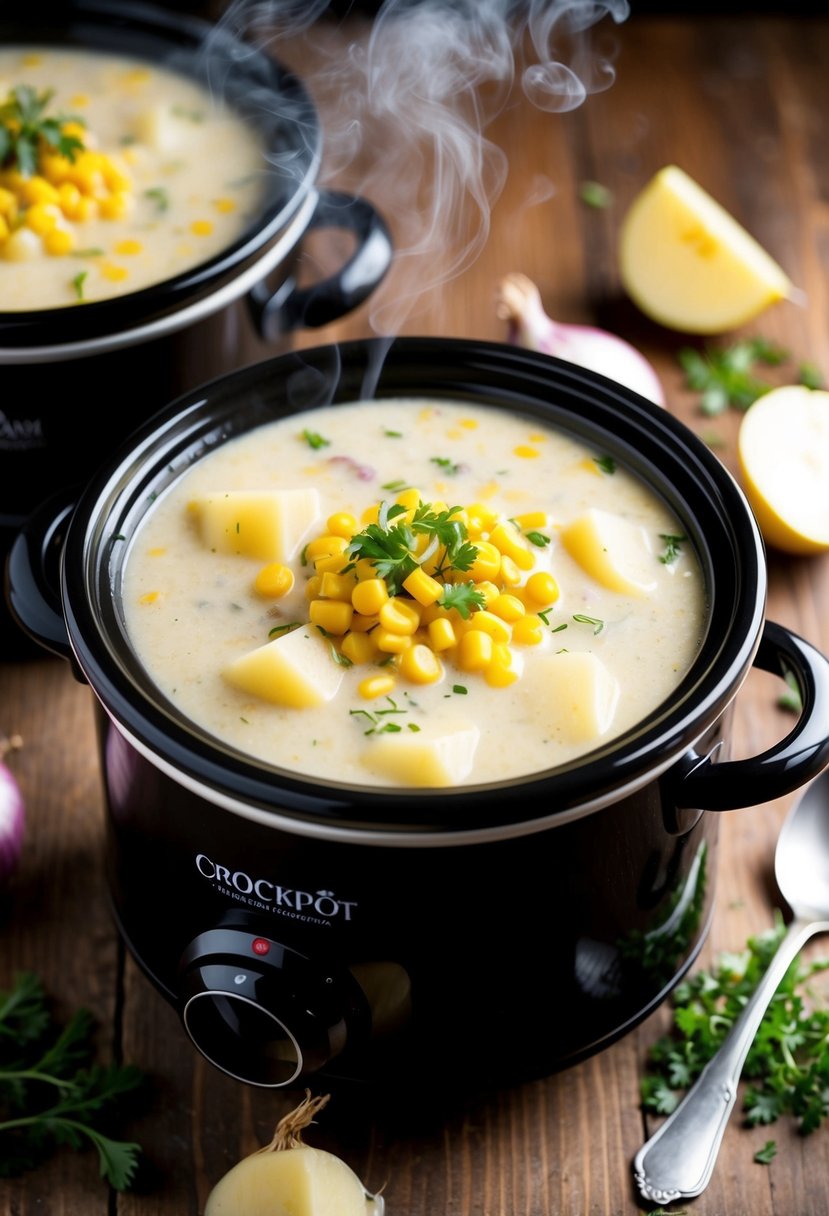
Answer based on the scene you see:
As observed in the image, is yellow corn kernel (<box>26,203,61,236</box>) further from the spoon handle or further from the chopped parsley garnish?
the spoon handle

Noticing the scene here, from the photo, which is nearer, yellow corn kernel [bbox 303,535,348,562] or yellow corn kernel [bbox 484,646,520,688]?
yellow corn kernel [bbox 484,646,520,688]

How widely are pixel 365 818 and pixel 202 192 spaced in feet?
5.41

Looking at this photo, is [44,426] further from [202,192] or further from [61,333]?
[202,192]

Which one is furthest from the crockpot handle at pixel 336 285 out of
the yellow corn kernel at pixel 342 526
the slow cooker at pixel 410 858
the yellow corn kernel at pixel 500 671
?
the yellow corn kernel at pixel 500 671

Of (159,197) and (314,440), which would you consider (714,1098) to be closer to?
(314,440)

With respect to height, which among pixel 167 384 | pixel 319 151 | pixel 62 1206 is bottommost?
pixel 62 1206

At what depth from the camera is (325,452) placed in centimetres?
229

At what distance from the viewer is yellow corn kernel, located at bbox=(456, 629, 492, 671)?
6.19ft

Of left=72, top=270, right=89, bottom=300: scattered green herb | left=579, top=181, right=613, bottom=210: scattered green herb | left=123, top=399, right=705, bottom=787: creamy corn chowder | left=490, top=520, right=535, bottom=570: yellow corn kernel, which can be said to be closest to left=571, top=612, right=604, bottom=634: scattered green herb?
left=123, top=399, right=705, bottom=787: creamy corn chowder

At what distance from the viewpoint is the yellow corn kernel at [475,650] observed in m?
1.89

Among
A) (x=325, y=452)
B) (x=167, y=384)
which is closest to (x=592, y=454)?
(x=325, y=452)

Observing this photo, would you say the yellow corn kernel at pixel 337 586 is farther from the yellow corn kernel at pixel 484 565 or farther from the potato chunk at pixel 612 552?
the potato chunk at pixel 612 552

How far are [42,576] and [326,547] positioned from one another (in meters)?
0.41

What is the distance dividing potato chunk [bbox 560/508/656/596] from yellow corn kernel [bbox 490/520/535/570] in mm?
88
